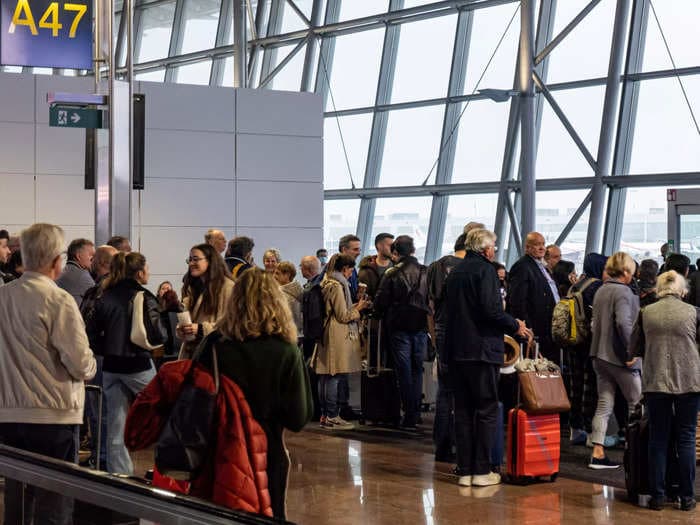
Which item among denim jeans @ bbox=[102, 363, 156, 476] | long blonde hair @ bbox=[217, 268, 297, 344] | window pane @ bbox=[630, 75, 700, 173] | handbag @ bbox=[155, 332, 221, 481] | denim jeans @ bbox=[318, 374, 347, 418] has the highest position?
window pane @ bbox=[630, 75, 700, 173]

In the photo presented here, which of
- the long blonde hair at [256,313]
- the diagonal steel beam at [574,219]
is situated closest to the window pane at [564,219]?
the diagonal steel beam at [574,219]

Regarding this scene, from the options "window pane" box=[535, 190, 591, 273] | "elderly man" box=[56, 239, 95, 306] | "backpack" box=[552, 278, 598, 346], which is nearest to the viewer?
"elderly man" box=[56, 239, 95, 306]

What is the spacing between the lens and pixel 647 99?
16.5 metres

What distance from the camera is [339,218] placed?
21.8m

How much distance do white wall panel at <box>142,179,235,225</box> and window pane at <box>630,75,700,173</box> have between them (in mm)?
5951

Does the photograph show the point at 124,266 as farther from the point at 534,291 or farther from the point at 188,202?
the point at 188,202

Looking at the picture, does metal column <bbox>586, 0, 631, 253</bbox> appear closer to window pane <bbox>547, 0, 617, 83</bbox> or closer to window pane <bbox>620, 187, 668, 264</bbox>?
window pane <bbox>620, 187, 668, 264</bbox>

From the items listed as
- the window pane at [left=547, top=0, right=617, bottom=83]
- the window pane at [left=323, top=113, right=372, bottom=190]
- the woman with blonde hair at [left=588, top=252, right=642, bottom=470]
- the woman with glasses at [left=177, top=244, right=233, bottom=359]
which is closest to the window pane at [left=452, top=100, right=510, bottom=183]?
the window pane at [left=547, top=0, right=617, bottom=83]

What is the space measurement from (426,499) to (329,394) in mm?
3363

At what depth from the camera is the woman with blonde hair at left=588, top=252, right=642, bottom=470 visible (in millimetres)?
8156

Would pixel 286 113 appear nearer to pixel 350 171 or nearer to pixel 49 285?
pixel 350 171

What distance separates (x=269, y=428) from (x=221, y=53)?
2148cm

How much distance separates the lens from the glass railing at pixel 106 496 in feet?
8.26

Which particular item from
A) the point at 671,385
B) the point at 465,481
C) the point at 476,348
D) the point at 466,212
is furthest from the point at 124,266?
the point at 466,212
